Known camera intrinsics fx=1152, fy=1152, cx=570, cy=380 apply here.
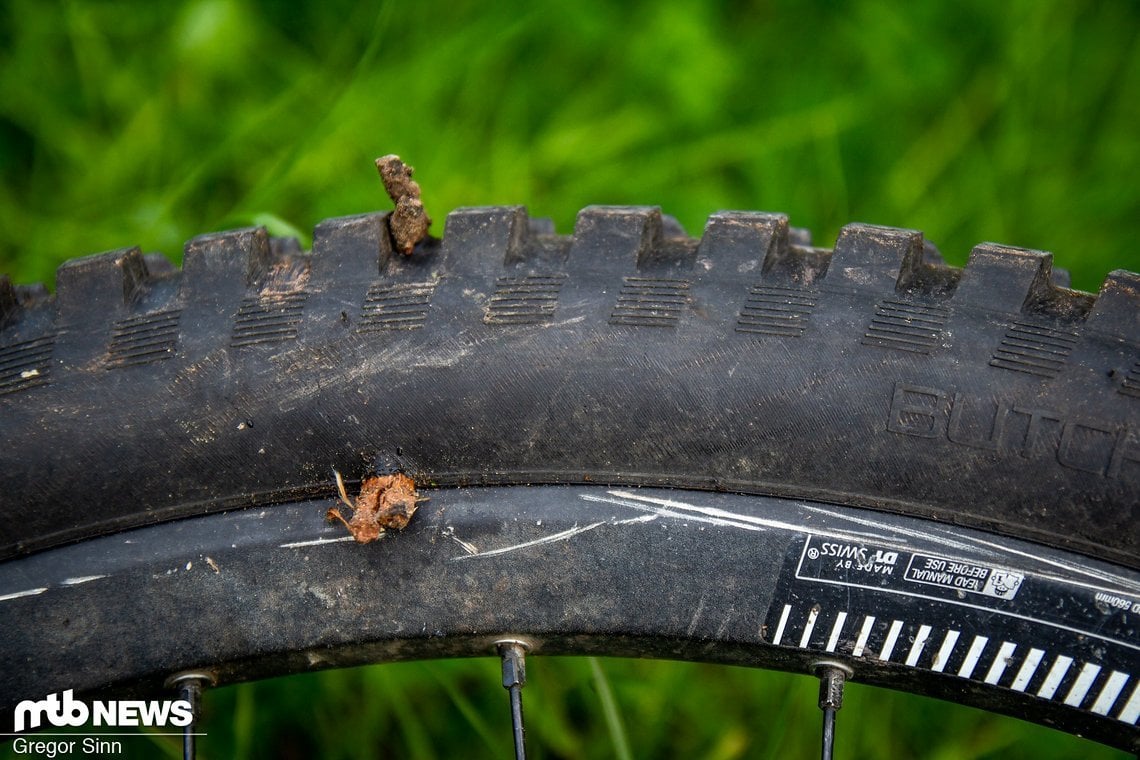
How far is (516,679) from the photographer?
1.08 metres

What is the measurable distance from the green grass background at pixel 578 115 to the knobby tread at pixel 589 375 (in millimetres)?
826

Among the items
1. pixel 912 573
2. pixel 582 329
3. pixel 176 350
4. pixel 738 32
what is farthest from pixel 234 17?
pixel 912 573

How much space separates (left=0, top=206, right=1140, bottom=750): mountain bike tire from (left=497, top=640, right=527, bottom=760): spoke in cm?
3

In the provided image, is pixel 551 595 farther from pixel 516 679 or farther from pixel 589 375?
pixel 589 375

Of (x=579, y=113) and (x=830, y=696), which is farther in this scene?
(x=579, y=113)

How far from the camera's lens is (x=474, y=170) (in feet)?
6.88

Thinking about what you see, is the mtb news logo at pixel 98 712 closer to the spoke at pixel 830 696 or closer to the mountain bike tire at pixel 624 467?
the mountain bike tire at pixel 624 467

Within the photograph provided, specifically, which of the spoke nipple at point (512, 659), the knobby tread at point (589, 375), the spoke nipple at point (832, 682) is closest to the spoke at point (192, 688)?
the knobby tread at point (589, 375)

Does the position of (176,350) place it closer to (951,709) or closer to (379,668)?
(379,668)

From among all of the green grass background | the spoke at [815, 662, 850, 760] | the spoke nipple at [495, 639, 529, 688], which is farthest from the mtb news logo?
the green grass background

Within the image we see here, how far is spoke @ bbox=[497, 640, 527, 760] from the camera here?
108cm

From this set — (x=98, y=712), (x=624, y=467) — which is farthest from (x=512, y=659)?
(x=98, y=712)

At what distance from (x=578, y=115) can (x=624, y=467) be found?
1.20 m

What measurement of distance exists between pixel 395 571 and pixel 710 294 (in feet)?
1.32
